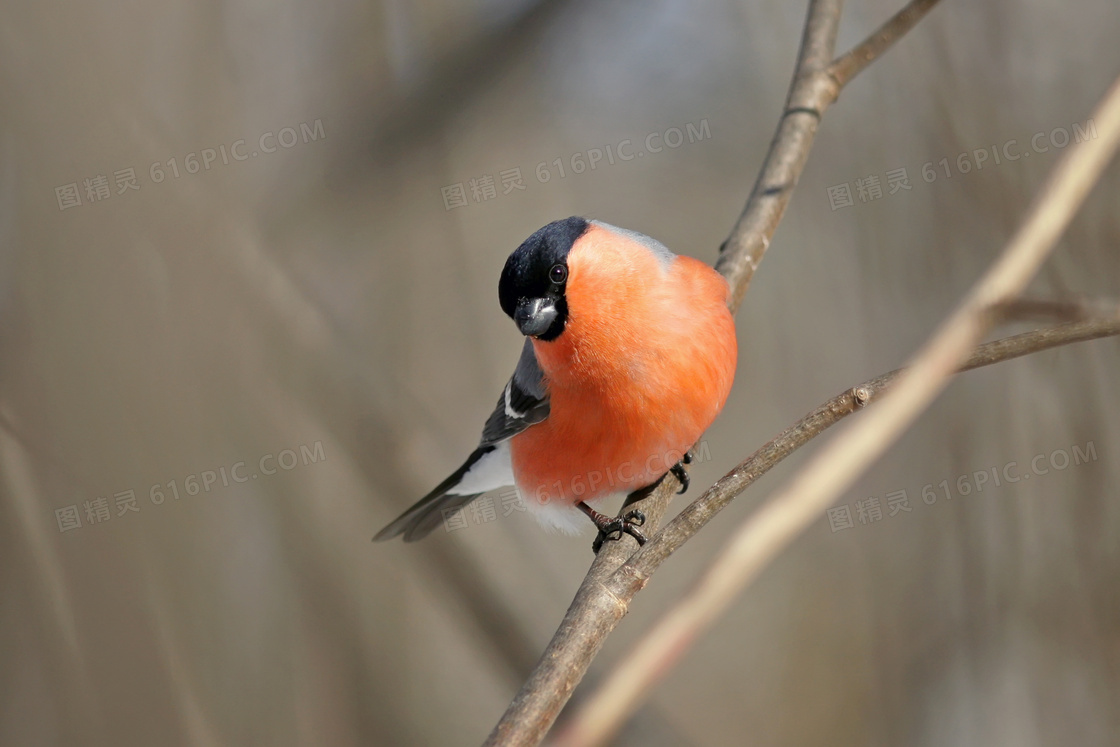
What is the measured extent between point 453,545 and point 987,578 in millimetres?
2030

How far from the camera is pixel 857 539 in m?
3.58

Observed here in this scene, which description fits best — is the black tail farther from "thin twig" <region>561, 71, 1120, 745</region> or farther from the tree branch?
"thin twig" <region>561, 71, 1120, 745</region>

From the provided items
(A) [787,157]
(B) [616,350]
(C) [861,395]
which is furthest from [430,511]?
(C) [861,395]

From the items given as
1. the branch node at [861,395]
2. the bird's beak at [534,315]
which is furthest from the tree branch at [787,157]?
the branch node at [861,395]

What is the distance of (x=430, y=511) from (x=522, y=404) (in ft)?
1.78

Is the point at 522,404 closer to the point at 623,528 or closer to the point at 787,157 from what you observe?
the point at 623,528

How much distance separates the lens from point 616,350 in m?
2.11

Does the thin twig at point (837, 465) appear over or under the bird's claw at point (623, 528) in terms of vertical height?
over

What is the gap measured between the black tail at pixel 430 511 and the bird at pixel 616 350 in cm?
44

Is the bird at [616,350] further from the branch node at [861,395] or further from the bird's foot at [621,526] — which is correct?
the branch node at [861,395]

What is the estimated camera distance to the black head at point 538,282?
201 centimetres

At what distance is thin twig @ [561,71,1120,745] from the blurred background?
1.44 metres

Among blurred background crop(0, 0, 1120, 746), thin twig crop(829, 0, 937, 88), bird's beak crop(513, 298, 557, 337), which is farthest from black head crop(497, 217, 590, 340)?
thin twig crop(829, 0, 937, 88)

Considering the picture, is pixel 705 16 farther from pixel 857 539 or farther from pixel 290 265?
pixel 857 539
